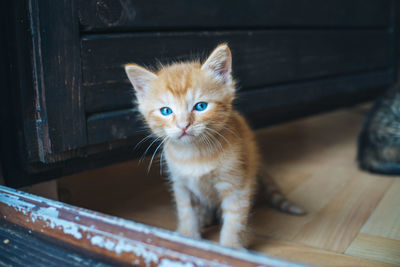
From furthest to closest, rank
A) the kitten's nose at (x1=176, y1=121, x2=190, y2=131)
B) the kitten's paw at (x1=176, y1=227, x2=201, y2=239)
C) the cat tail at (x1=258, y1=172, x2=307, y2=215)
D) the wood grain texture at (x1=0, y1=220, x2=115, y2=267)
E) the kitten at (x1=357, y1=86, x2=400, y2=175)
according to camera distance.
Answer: the kitten at (x1=357, y1=86, x2=400, y2=175) < the cat tail at (x1=258, y1=172, x2=307, y2=215) < the kitten's paw at (x1=176, y1=227, x2=201, y2=239) < the kitten's nose at (x1=176, y1=121, x2=190, y2=131) < the wood grain texture at (x1=0, y1=220, x2=115, y2=267)

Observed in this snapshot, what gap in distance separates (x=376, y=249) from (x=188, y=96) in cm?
65

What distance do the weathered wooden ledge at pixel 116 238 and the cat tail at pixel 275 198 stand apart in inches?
26.3

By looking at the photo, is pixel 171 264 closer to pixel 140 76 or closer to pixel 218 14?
pixel 140 76

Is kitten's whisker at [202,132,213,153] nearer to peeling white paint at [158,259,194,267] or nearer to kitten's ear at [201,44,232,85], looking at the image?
kitten's ear at [201,44,232,85]

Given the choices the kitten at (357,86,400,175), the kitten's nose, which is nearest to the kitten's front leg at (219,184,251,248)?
the kitten's nose

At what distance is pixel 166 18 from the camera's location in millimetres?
1256

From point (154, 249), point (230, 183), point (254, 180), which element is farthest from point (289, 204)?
point (154, 249)

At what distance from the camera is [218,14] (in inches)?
55.4

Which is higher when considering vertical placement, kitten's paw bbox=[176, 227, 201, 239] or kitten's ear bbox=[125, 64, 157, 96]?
kitten's ear bbox=[125, 64, 157, 96]

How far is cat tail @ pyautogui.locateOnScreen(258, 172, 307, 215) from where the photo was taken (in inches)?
50.9

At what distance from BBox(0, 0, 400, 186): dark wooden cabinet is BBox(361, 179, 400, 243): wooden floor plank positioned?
589 millimetres

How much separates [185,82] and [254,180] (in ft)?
1.28

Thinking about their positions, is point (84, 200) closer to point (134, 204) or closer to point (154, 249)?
point (134, 204)

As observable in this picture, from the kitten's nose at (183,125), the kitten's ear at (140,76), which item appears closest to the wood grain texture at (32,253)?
the kitten's nose at (183,125)
